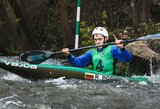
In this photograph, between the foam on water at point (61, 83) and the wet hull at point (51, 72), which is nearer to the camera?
the foam on water at point (61, 83)

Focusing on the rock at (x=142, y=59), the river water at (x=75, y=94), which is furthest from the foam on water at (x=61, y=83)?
the rock at (x=142, y=59)

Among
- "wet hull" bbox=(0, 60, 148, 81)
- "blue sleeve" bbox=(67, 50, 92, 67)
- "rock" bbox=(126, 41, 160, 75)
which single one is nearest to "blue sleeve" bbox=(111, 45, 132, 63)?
"wet hull" bbox=(0, 60, 148, 81)

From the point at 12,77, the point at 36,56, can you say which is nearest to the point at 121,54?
the point at 36,56

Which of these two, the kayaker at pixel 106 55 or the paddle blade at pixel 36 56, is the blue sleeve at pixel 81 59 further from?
the paddle blade at pixel 36 56

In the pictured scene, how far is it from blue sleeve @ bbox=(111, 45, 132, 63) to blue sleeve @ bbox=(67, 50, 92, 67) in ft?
1.62

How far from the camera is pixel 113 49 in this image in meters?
6.45

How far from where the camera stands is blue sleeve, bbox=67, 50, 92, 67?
681 centimetres

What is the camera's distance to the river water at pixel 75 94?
4668 millimetres

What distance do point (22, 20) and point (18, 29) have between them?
215 centimetres

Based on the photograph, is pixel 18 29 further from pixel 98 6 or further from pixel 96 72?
pixel 96 72

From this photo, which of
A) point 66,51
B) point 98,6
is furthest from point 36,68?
point 98,6

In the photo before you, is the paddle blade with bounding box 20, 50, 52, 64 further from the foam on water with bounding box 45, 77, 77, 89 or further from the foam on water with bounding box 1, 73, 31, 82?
the foam on water with bounding box 45, 77, 77, 89

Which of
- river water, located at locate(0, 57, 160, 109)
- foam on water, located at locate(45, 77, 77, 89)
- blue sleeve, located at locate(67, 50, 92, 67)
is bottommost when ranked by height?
river water, located at locate(0, 57, 160, 109)

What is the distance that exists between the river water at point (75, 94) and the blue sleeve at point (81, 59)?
0.63 metres
